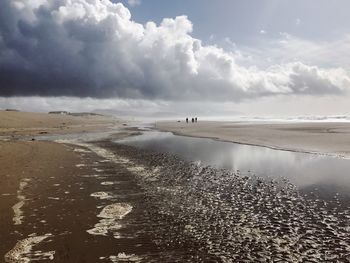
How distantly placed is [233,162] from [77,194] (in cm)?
1555

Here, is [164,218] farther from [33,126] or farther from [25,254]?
[33,126]

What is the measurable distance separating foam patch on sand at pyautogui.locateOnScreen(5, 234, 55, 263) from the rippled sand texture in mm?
3826

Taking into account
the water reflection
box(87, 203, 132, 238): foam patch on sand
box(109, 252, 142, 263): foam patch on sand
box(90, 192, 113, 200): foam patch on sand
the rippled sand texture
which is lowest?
box(109, 252, 142, 263): foam patch on sand

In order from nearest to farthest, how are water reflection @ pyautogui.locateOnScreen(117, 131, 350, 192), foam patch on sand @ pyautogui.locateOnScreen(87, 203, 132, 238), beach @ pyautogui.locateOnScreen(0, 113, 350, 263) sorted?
beach @ pyautogui.locateOnScreen(0, 113, 350, 263), foam patch on sand @ pyautogui.locateOnScreen(87, 203, 132, 238), water reflection @ pyautogui.locateOnScreen(117, 131, 350, 192)

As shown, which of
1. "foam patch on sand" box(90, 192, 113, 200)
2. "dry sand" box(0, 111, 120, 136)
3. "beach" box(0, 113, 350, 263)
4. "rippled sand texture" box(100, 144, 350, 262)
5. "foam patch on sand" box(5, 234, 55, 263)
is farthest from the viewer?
"dry sand" box(0, 111, 120, 136)

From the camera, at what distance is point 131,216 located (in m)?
15.7

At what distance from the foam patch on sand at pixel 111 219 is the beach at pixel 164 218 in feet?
0.14

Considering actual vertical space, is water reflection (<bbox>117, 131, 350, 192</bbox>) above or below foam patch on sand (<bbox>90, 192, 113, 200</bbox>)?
above

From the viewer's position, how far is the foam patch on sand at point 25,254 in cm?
1105

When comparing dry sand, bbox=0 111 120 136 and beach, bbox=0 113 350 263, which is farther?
dry sand, bbox=0 111 120 136

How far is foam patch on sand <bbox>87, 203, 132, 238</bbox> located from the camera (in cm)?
1371

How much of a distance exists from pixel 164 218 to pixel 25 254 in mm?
5931

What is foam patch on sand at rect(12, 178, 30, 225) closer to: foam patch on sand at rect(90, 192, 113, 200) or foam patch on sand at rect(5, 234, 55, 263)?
foam patch on sand at rect(5, 234, 55, 263)

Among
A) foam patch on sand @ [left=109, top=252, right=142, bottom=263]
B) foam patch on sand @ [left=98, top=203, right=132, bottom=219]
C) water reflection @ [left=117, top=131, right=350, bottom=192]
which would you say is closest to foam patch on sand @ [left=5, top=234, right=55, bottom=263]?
foam patch on sand @ [left=109, top=252, right=142, bottom=263]
